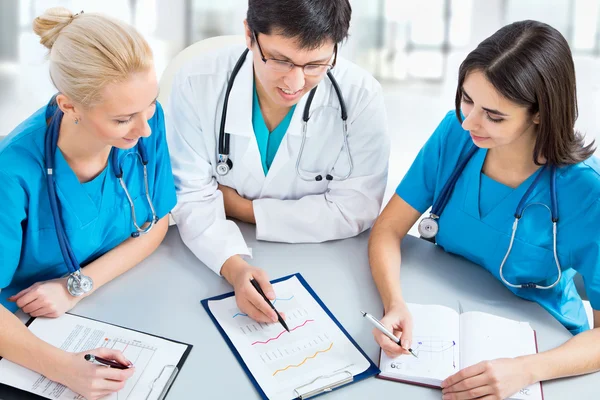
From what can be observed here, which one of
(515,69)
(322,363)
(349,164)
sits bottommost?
(322,363)

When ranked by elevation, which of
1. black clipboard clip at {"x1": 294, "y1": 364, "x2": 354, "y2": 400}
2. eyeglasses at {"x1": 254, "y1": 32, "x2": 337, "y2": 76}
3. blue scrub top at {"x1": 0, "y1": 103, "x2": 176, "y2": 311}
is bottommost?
black clipboard clip at {"x1": 294, "y1": 364, "x2": 354, "y2": 400}

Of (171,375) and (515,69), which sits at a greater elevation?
(515,69)

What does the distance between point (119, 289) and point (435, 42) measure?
103 inches

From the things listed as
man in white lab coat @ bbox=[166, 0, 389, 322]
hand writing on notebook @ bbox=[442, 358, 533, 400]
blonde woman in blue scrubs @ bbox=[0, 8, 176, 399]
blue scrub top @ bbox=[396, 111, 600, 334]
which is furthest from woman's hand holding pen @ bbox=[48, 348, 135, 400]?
blue scrub top @ bbox=[396, 111, 600, 334]

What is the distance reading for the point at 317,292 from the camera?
52.6 inches

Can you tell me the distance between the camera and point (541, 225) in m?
1.30

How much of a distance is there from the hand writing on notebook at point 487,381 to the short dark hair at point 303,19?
694mm

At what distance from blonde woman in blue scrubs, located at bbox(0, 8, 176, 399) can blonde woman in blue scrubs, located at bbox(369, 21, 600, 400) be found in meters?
0.57

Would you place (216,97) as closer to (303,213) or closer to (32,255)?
(303,213)

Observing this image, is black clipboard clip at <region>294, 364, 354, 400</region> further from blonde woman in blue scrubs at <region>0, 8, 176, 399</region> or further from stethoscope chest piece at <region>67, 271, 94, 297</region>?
stethoscope chest piece at <region>67, 271, 94, 297</region>

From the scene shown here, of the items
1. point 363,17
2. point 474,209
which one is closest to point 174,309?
point 474,209

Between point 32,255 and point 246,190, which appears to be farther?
point 246,190

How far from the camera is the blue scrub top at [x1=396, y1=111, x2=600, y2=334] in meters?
1.24

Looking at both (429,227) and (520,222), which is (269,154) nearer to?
(429,227)
